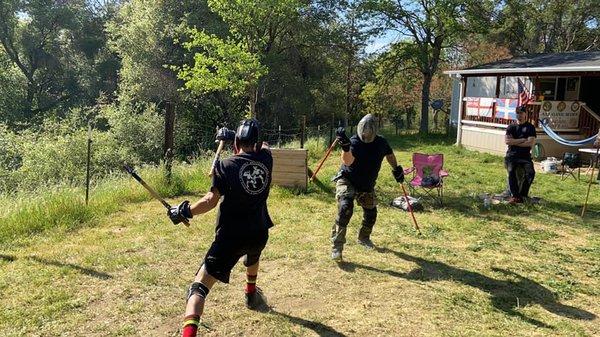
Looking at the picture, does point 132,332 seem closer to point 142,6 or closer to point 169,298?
point 169,298

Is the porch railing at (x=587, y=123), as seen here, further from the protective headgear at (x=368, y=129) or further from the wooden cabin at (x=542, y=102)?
the protective headgear at (x=368, y=129)

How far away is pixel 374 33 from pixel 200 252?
2110cm

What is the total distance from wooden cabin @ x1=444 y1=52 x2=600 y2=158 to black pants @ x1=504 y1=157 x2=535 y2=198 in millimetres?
5851

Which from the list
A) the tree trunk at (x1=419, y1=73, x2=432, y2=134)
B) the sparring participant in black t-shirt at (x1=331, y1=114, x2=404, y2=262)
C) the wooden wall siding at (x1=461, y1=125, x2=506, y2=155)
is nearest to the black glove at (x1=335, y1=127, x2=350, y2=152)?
the sparring participant in black t-shirt at (x1=331, y1=114, x2=404, y2=262)

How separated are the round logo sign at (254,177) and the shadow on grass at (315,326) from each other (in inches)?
52.4

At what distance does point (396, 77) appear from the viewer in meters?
25.9

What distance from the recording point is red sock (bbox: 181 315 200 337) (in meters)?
3.17

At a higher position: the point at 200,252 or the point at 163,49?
the point at 163,49

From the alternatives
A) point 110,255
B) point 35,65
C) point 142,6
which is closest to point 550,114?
point 110,255

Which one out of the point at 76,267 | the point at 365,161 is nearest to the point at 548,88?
the point at 365,161

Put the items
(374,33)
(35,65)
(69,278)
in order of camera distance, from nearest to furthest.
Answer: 1. (69,278)
2. (374,33)
3. (35,65)

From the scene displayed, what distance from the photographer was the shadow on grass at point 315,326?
398 centimetres

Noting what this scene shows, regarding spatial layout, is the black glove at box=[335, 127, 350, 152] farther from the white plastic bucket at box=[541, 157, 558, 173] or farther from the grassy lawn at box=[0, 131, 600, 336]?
the white plastic bucket at box=[541, 157, 558, 173]

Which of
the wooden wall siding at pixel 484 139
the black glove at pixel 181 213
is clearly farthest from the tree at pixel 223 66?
the black glove at pixel 181 213
